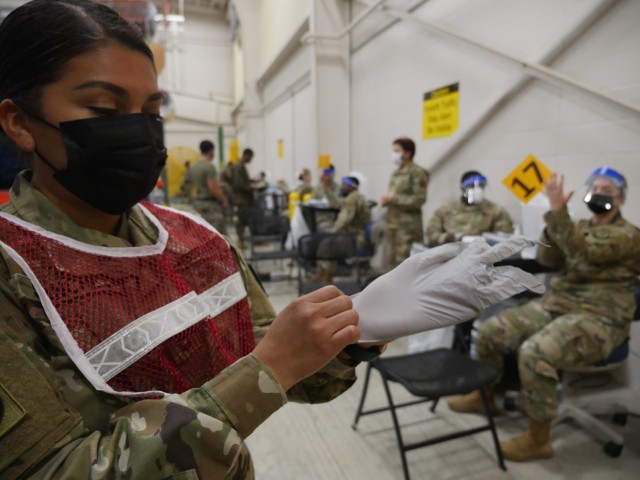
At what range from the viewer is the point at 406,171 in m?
3.82

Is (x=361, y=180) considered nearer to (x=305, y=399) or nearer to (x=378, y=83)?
(x=378, y=83)

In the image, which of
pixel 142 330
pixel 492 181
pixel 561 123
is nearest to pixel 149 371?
pixel 142 330

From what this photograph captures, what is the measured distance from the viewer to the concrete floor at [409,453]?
1833 millimetres

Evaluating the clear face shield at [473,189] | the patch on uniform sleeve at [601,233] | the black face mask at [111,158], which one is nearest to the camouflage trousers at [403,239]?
the clear face shield at [473,189]

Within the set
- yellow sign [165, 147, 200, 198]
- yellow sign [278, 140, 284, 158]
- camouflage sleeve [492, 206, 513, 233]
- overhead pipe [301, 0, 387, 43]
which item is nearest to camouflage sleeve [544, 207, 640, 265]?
camouflage sleeve [492, 206, 513, 233]

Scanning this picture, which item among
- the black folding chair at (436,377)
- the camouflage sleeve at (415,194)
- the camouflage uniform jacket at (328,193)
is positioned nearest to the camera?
the black folding chair at (436,377)

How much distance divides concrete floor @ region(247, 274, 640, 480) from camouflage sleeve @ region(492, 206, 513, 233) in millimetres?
1305

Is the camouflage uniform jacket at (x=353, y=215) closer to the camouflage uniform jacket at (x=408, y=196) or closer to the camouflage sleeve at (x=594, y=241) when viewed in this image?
the camouflage uniform jacket at (x=408, y=196)

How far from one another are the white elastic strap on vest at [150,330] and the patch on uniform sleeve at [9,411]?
0.11 metres

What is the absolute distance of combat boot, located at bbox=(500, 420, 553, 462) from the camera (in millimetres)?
1900

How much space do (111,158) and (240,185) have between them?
5958 mm

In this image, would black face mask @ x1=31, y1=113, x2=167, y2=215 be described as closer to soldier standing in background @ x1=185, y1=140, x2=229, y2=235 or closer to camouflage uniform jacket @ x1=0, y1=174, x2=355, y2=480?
camouflage uniform jacket @ x1=0, y1=174, x2=355, y2=480

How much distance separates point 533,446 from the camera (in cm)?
191

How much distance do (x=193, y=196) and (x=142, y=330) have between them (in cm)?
560
